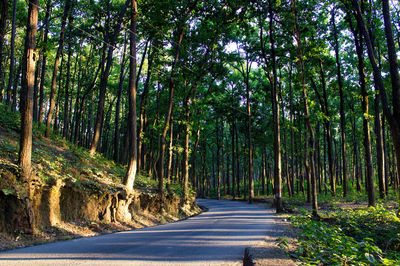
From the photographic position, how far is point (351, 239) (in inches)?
252

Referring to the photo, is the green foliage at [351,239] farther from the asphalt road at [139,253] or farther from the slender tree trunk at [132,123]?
the slender tree trunk at [132,123]

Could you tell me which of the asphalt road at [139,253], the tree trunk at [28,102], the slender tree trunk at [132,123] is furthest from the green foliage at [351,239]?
the slender tree trunk at [132,123]

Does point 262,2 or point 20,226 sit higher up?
point 262,2

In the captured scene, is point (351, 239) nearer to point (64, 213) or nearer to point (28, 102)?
point (64, 213)

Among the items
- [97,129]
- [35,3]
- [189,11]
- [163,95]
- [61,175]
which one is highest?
[189,11]

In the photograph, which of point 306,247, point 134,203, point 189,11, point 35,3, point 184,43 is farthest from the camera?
point 184,43

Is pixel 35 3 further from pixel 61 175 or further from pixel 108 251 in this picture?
pixel 108 251

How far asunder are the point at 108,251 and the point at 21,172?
156 inches

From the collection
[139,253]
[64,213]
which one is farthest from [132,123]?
[139,253]

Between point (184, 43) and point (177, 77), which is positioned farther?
point (184, 43)

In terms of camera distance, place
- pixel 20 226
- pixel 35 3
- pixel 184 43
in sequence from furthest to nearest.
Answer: pixel 184 43 < pixel 35 3 < pixel 20 226

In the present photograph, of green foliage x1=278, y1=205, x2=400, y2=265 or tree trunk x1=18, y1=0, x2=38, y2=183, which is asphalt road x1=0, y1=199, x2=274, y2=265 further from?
tree trunk x1=18, y1=0, x2=38, y2=183

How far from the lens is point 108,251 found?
5.86 metres

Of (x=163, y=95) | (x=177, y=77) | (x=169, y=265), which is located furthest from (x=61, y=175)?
(x=163, y=95)
